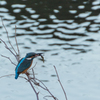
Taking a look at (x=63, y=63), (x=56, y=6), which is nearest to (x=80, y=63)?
(x=63, y=63)

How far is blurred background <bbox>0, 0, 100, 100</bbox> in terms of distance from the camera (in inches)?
225

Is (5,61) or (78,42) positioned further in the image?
(78,42)

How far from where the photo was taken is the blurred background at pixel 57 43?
5.72 meters

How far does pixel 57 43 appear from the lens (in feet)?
25.2

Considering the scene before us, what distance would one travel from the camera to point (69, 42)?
777cm

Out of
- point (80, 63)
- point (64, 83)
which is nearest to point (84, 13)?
point (80, 63)

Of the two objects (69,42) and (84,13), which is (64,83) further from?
(84,13)

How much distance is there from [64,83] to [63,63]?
0.88m

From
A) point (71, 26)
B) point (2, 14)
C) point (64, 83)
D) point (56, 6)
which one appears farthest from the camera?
point (56, 6)

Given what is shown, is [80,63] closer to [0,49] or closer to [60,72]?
[60,72]

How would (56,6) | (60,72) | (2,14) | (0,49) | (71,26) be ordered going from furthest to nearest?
(56,6), (2,14), (71,26), (0,49), (60,72)

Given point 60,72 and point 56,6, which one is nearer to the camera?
point 60,72

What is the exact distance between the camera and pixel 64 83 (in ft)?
19.2

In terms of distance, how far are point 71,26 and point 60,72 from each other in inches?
112
